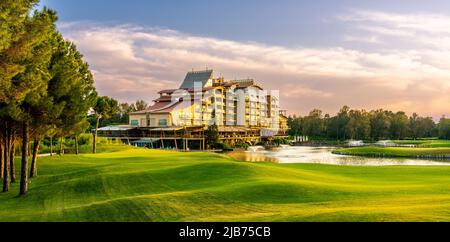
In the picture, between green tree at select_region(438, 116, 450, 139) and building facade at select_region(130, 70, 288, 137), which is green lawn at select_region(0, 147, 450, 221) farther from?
green tree at select_region(438, 116, 450, 139)

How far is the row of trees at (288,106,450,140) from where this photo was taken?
150 metres

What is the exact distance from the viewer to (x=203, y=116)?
119188mm

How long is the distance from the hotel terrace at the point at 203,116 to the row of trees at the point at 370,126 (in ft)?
55.2

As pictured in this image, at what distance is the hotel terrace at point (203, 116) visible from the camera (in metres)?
102

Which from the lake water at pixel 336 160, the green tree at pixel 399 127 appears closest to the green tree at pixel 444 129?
the green tree at pixel 399 127

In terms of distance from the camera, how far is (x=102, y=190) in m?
24.0

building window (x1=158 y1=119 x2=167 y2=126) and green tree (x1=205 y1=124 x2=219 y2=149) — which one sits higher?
building window (x1=158 y1=119 x2=167 y2=126)

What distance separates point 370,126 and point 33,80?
482 feet

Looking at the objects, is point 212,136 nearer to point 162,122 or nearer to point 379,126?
point 162,122

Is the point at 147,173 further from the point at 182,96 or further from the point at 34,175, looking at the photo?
the point at 182,96

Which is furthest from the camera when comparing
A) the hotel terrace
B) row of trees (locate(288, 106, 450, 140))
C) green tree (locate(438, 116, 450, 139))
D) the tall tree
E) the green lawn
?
row of trees (locate(288, 106, 450, 140))

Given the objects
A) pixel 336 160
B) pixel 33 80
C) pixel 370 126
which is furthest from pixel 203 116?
pixel 33 80

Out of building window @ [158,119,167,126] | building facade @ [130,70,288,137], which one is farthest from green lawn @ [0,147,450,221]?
building window @ [158,119,167,126]

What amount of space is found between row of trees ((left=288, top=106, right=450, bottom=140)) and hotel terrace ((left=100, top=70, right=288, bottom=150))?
16.8 meters
